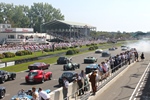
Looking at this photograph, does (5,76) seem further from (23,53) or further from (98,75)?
(23,53)

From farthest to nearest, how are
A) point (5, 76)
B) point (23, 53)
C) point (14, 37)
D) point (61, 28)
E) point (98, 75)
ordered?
point (61, 28) < point (14, 37) < point (23, 53) < point (5, 76) < point (98, 75)

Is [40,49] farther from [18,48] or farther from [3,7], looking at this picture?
[3,7]

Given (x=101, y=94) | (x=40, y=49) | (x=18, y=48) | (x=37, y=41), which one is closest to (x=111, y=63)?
(x=101, y=94)

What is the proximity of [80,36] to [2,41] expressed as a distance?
5536 centimetres

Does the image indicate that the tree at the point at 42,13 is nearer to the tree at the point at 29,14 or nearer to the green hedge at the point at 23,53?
the tree at the point at 29,14

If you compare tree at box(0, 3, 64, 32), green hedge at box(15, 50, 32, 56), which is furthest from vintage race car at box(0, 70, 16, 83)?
tree at box(0, 3, 64, 32)

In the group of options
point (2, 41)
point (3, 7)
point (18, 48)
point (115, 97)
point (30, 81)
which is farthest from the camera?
point (3, 7)

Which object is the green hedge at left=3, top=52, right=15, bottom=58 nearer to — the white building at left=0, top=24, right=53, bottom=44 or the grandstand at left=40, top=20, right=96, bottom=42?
the white building at left=0, top=24, right=53, bottom=44

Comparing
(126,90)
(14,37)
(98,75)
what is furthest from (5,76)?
(14,37)

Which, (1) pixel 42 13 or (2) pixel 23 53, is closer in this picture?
(2) pixel 23 53

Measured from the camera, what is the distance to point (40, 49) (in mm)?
66812

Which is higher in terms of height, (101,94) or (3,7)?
(3,7)

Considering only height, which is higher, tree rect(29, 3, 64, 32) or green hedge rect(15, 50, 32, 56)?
tree rect(29, 3, 64, 32)

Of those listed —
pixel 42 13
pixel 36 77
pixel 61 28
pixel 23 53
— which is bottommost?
pixel 23 53
